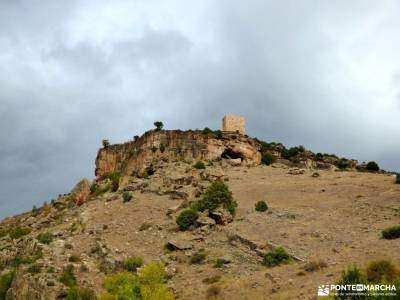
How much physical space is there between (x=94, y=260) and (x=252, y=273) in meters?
9.26

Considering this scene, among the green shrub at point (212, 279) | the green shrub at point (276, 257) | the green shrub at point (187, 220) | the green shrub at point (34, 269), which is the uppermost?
the green shrub at point (187, 220)

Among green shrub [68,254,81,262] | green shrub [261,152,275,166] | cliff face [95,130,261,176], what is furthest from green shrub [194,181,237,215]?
green shrub [261,152,275,166]

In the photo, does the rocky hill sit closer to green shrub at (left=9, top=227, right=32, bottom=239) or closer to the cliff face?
green shrub at (left=9, top=227, right=32, bottom=239)

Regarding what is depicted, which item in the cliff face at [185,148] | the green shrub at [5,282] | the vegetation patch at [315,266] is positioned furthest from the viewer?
the cliff face at [185,148]

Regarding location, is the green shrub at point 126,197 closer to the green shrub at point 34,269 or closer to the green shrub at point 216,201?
the green shrub at point 216,201

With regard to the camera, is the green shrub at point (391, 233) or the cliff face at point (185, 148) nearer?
the green shrub at point (391, 233)

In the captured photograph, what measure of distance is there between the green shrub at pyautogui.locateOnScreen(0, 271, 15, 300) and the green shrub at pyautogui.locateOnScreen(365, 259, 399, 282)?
61.5 ft

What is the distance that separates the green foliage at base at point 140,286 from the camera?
77.7ft

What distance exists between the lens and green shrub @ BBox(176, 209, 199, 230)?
35.7 meters

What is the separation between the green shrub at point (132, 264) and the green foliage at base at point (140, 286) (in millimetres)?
2516

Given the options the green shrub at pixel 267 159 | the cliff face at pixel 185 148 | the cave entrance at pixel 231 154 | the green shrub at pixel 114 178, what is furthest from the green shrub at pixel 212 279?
the green shrub at pixel 267 159

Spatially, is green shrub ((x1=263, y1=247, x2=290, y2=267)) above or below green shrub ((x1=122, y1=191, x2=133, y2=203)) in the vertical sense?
below

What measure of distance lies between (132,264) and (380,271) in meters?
12.6

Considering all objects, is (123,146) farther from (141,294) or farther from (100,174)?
(141,294)
